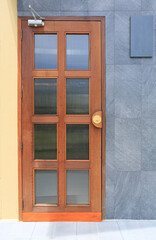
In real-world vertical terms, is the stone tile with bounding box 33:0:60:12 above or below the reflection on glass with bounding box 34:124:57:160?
above

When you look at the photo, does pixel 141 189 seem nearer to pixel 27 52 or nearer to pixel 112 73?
pixel 112 73

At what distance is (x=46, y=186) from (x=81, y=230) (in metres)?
0.66

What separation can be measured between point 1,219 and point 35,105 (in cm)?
150

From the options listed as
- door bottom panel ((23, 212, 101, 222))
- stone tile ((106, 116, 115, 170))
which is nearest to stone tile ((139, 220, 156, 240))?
door bottom panel ((23, 212, 101, 222))

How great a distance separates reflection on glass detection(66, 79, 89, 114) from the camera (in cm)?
238

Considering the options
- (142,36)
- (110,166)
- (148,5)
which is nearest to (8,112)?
(110,166)

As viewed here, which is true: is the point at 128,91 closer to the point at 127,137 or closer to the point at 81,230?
the point at 127,137

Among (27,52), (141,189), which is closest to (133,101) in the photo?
(141,189)

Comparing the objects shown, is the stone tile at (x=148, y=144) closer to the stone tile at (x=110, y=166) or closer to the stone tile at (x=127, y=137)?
the stone tile at (x=127, y=137)

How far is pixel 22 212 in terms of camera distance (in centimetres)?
240

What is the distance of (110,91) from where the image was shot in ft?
7.69

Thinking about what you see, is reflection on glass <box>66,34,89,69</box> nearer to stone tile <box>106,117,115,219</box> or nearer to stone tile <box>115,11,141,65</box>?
stone tile <box>115,11,141,65</box>

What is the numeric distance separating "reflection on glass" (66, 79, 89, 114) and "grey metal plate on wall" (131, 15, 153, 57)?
72 centimetres

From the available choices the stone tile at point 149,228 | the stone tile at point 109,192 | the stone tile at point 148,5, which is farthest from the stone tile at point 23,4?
the stone tile at point 149,228
